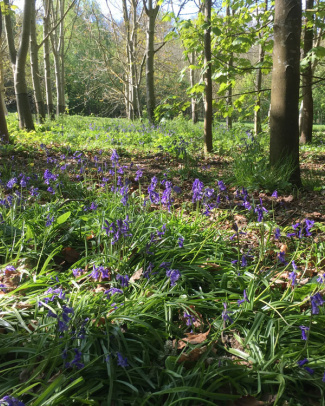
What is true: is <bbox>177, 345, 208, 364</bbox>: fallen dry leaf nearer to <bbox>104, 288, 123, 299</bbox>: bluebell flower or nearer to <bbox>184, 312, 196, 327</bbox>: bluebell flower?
<bbox>184, 312, 196, 327</bbox>: bluebell flower

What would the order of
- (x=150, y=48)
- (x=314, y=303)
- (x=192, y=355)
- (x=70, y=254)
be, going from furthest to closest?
(x=150, y=48) < (x=70, y=254) < (x=192, y=355) < (x=314, y=303)

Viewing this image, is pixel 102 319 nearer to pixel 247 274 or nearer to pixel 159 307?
pixel 159 307

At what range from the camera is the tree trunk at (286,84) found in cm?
348

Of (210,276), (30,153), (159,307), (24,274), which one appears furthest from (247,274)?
(30,153)

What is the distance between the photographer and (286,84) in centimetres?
362

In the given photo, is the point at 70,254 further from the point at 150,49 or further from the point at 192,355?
the point at 150,49

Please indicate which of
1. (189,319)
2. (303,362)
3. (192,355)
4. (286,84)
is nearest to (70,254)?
(189,319)

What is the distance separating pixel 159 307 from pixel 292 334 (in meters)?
0.71

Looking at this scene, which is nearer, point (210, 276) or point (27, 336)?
point (27, 336)

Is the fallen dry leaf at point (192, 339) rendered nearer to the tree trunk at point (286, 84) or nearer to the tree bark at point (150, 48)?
the tree trunk at point (286, 84)

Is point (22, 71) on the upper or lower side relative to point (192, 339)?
upper

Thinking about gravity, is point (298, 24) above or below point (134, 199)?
above

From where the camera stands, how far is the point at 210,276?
6.23 feet

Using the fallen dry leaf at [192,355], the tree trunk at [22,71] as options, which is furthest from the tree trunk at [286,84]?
the tree trunk at [22,71]
